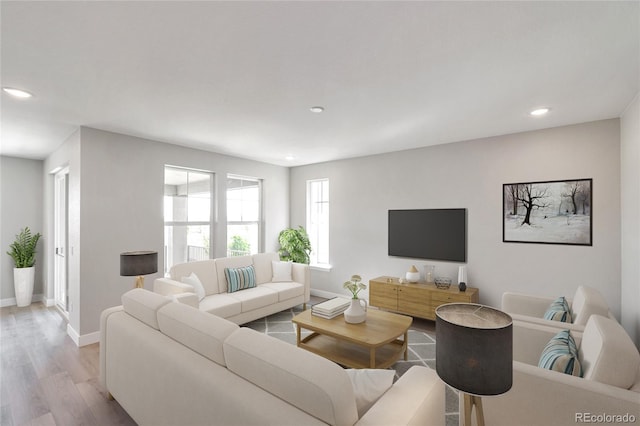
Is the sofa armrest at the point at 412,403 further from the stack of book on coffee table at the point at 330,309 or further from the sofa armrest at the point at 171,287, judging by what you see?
the sofa armrest at the point at 171,287

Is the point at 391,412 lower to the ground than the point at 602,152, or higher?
lower

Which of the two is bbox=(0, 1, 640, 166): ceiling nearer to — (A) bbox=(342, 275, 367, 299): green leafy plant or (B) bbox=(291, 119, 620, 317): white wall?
(B) bbox=(291, 119, 620, 317): white wall

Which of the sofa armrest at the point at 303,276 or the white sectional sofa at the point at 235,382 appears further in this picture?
the sofa armrest at the point at 303,276

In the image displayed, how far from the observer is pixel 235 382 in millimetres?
1356

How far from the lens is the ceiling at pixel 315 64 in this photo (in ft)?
5.26

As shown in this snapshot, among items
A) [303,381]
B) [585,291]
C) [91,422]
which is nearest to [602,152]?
[585,291]

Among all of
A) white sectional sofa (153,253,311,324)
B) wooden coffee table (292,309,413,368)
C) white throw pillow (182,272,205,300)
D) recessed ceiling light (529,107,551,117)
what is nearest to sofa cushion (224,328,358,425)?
wooden coffee table (292,309,413,368)

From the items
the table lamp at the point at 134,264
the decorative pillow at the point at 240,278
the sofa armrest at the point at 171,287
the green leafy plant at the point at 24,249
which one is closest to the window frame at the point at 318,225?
the decorative pillow at the point at 240,278

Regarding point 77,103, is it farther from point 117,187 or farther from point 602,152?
point 602,152

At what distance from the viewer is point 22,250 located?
201 inches

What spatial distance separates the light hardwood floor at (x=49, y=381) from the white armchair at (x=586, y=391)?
2555 millimetres

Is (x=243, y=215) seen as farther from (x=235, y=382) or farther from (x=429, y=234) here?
(x=235, y=382)

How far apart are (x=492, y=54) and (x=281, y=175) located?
15.3 ft

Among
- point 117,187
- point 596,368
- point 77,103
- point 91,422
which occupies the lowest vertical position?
point 91,422
